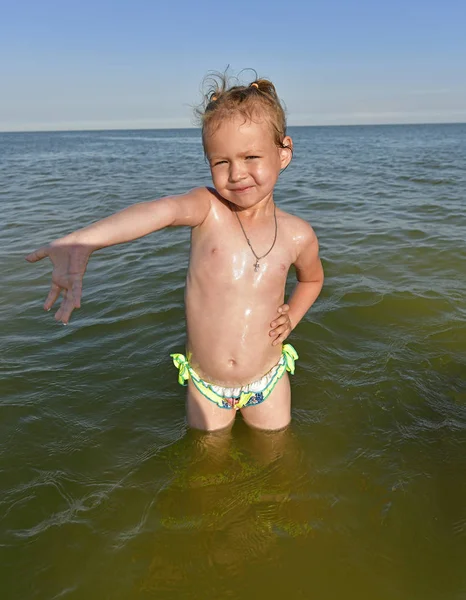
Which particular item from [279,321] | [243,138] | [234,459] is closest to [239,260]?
[279,321]

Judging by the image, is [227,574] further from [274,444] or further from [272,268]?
[272,268]

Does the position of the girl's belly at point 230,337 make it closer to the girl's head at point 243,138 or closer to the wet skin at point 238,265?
the wet skin at point 238,265

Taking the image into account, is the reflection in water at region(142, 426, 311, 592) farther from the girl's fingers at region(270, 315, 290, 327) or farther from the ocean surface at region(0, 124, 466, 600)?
the girl's fingers at region(270, 315, 290, 327)

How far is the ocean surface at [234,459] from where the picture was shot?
74.3 inches

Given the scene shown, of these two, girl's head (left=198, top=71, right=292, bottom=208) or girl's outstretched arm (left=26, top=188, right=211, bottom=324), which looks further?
girl's head (left=198, top=71, right=292, bottom=208)

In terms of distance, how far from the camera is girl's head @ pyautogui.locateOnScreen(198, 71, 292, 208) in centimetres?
203

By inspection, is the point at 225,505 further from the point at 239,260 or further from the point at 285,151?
the point at 285,151

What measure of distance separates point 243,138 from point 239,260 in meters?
0.62

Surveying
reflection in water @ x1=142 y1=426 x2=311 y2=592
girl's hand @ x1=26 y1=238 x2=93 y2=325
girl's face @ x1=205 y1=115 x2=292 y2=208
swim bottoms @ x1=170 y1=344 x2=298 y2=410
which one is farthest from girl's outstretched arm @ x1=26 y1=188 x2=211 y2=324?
reflection in water @ x1=142 y1=426 x2=311 y2=592

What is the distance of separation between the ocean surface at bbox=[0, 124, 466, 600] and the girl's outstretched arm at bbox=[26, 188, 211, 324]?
121 cm

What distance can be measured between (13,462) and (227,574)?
141 cm

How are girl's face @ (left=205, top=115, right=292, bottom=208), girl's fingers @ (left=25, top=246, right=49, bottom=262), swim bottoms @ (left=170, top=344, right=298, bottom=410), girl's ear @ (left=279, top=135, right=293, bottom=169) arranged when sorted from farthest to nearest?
swim bottoms @ (left=170, top=344, right=298, bottom=410), girl's ear @ (left=279, top=135, right=293, bottom=169), girl's face @ (left=205, top=115, right=292, bottom=208), girl's fingers @ (left=25, top=246, right=49, bottom=262)

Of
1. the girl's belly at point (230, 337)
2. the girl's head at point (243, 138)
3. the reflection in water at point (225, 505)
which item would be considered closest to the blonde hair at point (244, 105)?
the girl's head at point (243, 138)

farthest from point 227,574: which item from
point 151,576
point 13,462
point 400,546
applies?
point 13,462
